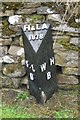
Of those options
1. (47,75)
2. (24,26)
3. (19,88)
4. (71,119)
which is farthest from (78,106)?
(24,26)

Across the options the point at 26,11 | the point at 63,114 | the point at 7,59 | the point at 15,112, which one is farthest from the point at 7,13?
the point at 63,114

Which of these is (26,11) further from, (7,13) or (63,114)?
(63,114)

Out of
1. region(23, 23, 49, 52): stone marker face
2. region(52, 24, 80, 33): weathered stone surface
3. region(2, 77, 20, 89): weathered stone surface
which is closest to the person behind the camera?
region(23, 23, 49, 52): stone marker face

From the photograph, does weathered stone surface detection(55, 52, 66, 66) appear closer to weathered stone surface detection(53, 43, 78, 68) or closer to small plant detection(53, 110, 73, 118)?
weathered stone surface detection(53, 43, 78, 68)

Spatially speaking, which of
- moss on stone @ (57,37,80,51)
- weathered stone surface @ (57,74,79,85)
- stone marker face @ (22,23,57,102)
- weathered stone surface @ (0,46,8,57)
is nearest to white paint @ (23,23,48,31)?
stone marker face @ (22,23,57,102)

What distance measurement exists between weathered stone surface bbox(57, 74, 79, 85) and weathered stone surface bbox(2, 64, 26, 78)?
354mm

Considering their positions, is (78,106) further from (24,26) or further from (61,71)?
(24,26)

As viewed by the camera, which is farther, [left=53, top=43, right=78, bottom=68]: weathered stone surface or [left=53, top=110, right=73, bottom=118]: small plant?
[left=53, top=43, right=78, bottom=68]: weathered stone surface

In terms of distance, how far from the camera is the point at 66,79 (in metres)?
3.58

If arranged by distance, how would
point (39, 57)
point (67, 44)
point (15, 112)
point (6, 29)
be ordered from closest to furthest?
point (39, 57), point (15, 112), point (67, 44), point (6, 29)

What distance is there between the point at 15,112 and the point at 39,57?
0.56 m

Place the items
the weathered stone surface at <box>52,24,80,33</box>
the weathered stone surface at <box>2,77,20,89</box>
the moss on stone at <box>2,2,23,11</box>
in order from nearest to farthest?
the weathered stone surface at <box>52,24,80,33</box>
the moss on stone at <box>2,2,23,11</box>
the weathered stone surface at <box>2,77,20,89</box>

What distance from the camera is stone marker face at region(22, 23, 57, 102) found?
323cm

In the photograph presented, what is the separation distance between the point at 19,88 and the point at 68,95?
0.50 meters
